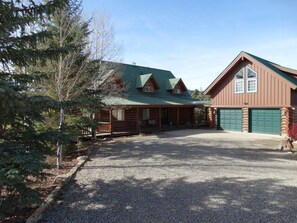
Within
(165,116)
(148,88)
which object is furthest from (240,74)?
(148,88)

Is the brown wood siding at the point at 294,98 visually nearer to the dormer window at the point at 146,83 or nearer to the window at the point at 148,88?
the dormer window at the point at 146,83

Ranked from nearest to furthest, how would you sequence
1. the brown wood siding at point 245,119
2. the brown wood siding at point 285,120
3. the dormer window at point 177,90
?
1. the brown wood siding at point 285,120
2. the brown wood siding at point 245,119
3. the dormer window at point 177,90

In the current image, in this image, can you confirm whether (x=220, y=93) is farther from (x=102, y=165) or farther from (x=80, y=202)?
(x=80, y=202)

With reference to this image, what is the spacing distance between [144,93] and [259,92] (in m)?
9.79

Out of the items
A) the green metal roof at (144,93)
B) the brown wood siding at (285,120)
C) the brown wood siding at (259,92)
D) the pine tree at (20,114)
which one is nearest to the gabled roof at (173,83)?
the green metal roof at (144,93)

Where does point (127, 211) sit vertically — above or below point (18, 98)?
below

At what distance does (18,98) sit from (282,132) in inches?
760

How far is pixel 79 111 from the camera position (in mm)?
13500

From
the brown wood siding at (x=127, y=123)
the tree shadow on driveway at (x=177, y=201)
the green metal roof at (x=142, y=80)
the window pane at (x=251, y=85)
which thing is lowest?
the tree shadow on driveway at (x=177, y=201)

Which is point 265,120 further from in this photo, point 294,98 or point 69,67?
point 69,67

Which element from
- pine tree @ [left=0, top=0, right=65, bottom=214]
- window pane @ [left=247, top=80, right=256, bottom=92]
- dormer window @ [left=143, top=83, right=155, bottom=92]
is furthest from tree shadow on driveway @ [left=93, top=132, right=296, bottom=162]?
dormer window @ [left=143, top=83, right=155, bottom=92]

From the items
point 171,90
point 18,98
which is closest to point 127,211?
point 18,98

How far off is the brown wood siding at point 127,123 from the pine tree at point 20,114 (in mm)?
15167

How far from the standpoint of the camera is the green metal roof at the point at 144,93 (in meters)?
20.5
